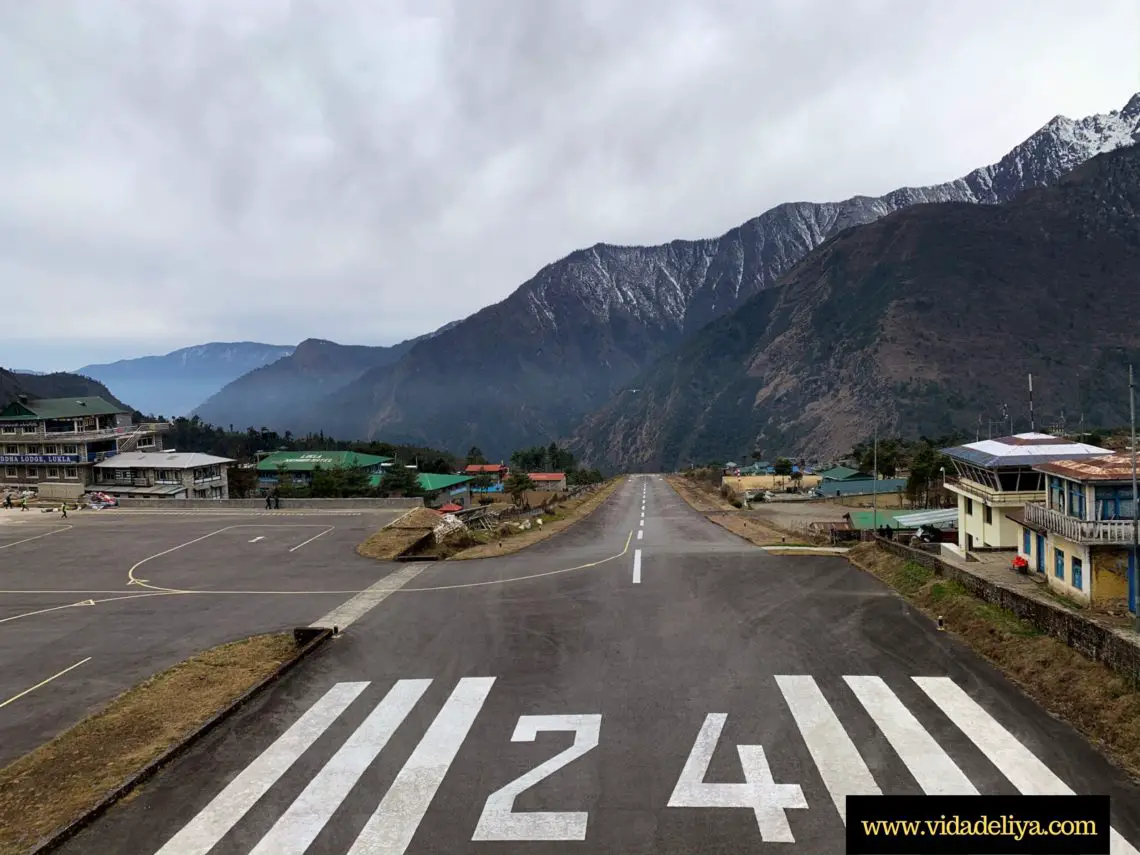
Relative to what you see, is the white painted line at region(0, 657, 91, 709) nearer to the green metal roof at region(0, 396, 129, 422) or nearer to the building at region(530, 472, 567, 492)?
the green metal roof at region(0, 396, 129, 422)

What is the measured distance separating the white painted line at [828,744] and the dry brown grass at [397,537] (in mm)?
21855

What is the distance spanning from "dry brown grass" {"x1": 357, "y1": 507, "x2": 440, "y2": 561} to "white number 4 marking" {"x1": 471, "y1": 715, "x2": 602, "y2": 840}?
2148 cm

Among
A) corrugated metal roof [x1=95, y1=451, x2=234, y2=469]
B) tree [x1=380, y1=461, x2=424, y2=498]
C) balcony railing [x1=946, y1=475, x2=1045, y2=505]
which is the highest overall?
corrugated metal roof [x1=95, y1=451, x2=234, y2=469]

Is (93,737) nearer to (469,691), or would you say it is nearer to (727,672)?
(469,691)

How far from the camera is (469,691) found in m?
15.4

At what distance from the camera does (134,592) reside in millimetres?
26641

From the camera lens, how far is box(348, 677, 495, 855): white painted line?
9844mm

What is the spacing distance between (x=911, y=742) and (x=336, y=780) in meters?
10.0

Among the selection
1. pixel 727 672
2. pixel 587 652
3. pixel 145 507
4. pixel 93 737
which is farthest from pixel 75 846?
pixel 145 507

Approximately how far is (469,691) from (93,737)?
719 cm

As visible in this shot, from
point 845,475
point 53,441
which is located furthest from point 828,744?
point 845,475

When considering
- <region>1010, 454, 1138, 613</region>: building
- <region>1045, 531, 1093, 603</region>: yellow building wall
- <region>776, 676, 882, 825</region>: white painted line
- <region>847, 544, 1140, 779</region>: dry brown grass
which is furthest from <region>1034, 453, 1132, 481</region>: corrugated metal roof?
<region>776, 676, 882, 825</region>: white painted line

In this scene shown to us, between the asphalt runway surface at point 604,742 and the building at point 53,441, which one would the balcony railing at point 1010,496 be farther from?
the building at point 53,441

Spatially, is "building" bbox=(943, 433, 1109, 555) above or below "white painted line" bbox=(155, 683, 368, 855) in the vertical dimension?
above
